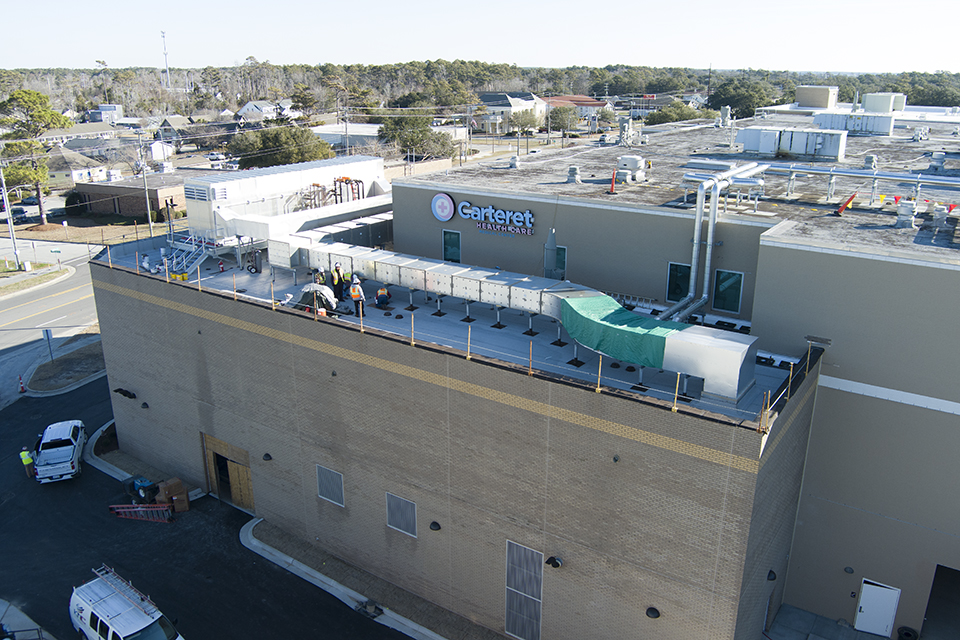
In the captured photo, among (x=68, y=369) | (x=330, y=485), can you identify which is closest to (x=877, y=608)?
(x=330, y=485)

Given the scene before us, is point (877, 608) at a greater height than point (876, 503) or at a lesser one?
lesser

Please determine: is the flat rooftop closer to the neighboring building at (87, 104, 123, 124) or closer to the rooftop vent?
the rooftop vent

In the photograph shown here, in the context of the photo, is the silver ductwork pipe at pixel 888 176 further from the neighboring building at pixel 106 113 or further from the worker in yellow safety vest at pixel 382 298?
the neighboring building at pixel 106 113

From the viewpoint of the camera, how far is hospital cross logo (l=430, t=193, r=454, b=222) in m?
27.3

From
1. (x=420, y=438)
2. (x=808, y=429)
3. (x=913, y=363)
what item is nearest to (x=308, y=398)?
(x=420, y=438)

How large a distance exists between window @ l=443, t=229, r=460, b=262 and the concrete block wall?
26.8 ft

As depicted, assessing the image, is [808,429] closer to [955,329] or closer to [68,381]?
[955,329]

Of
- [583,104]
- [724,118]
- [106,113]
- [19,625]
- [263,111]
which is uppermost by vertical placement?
[583,104]

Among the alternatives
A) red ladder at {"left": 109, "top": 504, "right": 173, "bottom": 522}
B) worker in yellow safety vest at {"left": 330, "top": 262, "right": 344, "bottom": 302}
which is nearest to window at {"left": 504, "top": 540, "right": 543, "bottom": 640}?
worker in yellow safety vest at {"left": 330, "top": 262, "right": 344, "bottom": 302}

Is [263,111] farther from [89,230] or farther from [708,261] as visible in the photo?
[708,261]

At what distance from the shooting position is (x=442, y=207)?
90.6 ft

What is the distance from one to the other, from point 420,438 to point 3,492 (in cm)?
1954

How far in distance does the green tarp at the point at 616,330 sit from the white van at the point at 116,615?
14323 millimetres

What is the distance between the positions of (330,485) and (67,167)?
9635cm
